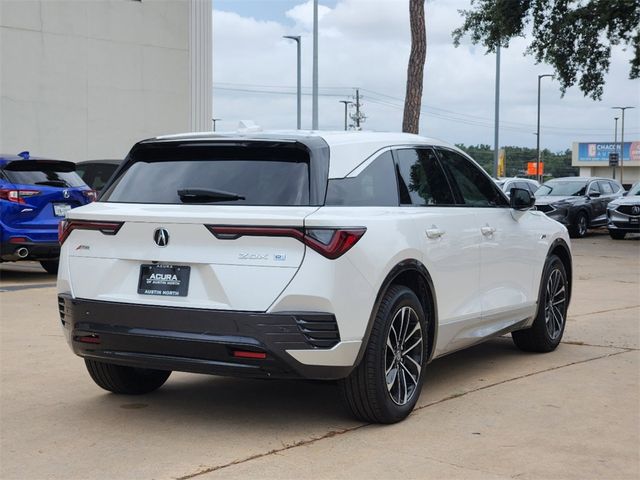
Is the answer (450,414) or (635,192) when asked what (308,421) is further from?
(635,192)

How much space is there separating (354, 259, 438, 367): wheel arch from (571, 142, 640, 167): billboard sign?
98059mm

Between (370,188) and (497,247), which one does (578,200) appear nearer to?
(497,247)

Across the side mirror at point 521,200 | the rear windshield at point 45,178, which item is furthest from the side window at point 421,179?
the rear windshield at point 45,178

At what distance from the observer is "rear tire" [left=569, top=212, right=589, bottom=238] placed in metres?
27.0

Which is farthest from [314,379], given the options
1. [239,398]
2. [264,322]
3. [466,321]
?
[466,321]

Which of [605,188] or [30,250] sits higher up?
[605,188]

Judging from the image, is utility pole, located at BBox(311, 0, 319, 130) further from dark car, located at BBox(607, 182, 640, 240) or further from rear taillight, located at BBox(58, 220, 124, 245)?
rear taillight, located at BBox(58, 220, 124, 245)

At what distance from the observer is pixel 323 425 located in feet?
18.3

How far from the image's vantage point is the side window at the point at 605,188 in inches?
1134

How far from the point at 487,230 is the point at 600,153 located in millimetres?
100104

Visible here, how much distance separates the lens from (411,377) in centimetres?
581

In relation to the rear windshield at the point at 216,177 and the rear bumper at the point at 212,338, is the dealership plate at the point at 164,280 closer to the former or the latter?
the rear bumper at the point at 212,338

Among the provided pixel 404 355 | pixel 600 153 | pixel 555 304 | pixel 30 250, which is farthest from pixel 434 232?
pixel 600 153

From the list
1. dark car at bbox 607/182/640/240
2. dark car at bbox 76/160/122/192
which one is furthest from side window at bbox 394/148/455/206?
dark car at bbox 607/182/640/240
